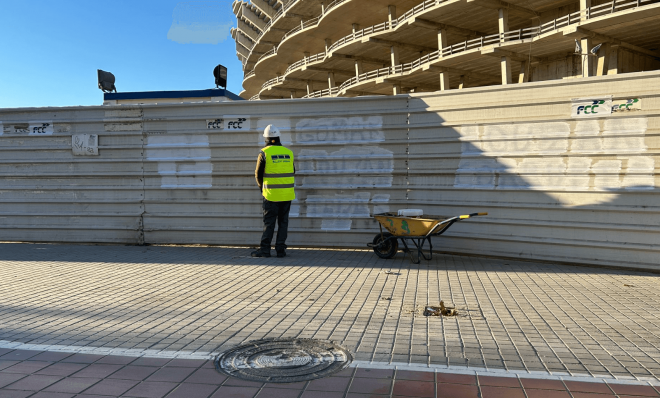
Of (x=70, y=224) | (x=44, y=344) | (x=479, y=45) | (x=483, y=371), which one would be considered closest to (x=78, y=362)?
(x=44, y=344)

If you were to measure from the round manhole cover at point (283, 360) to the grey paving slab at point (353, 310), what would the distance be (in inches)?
6.7

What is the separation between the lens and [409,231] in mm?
8102

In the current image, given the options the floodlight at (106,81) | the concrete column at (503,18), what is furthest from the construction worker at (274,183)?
the concrete column at (503,18)

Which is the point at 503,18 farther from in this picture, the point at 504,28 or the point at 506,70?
the point at 506,70

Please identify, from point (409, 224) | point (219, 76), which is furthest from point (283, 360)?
point (219, 76)

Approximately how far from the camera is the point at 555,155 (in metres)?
7.99

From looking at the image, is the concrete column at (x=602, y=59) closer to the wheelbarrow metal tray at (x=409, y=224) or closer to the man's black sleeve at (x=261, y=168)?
the wheelbarrow metal tray at (x=409, y=224)

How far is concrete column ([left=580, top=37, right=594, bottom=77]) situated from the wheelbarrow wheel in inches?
1070

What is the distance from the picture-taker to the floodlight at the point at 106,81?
13938 millimetres

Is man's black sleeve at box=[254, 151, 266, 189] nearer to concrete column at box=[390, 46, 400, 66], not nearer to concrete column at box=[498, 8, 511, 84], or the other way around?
concrete column at box=[498, 8, 511, 84]

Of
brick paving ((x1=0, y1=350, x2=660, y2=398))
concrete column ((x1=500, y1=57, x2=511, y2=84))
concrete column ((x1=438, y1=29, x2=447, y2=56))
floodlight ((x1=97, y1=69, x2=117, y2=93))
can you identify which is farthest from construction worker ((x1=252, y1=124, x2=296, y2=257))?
concrete column ((x1=438, y1=29, x2=447, y2=56))

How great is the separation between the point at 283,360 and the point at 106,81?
41.1 ft

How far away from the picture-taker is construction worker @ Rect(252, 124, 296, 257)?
8789 millimetres

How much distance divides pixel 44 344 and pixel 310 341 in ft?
7.17
